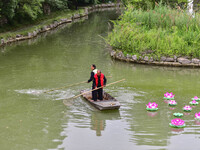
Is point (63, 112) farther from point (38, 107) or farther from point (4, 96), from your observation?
point (4, 96)

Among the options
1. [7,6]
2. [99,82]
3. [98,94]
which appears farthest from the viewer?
[7,6]

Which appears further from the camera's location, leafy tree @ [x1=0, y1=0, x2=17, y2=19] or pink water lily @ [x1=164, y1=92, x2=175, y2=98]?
leafy tree @ [x1=0, y1=0, x2=17, y2=19]

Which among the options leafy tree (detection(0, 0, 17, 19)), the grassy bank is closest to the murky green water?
the grassy bank

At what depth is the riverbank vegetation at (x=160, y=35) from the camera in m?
20.5

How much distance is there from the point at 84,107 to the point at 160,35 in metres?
9.93

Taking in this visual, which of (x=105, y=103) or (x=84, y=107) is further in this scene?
(x=84, y=107)

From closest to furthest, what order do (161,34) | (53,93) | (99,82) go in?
1. (99,82)
2. (53,93)
3. (161,34)

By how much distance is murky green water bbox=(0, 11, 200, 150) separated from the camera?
10.6m

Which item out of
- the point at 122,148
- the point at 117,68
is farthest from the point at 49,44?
the point at 122,148

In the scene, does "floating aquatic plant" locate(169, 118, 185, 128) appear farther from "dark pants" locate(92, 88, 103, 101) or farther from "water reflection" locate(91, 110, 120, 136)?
"dark pants" locate(92, 88, 103, 101)

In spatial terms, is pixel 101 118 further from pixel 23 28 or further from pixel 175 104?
pixel 23 28

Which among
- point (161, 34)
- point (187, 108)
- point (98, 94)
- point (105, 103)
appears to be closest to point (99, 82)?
point (98, 94)

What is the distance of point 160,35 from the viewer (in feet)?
71.2

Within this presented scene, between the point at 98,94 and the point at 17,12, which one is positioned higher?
the point at 17,12
